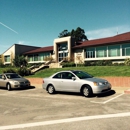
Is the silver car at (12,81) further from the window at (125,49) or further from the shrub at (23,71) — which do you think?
the window at (125,49)

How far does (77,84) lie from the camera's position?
10.7 meters

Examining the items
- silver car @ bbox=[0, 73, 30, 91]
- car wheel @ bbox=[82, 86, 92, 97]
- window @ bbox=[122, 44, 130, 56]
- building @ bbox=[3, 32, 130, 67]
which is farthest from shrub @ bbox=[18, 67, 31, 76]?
car wheel @ bbox=[82, 86, 92, 97]

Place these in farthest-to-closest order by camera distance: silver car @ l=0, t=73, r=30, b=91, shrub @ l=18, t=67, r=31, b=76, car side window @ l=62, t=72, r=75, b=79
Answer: shrub @ l=18, t=67, r=31, b=76 < silver car @ l=0, t=73, r=30, b=91 < car side window @ l=62, t=72, r=75, b=79

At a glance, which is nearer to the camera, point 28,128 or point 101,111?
point 28,128

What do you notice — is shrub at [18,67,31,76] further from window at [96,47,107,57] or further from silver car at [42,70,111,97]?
window at [96,47,107,57]

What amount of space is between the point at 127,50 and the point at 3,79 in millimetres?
21546

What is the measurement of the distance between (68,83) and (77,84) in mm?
710

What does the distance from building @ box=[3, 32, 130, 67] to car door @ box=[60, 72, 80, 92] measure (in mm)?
20873

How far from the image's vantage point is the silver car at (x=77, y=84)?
33.1 feet

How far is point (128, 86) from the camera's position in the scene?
514 inches

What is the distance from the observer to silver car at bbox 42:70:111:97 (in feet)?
33.1

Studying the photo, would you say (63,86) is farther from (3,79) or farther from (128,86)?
(3,79)

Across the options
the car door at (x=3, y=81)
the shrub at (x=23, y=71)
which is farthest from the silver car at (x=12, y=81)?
the shrub at (x=23, y=71)

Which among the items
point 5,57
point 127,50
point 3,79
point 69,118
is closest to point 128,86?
point 69,118
